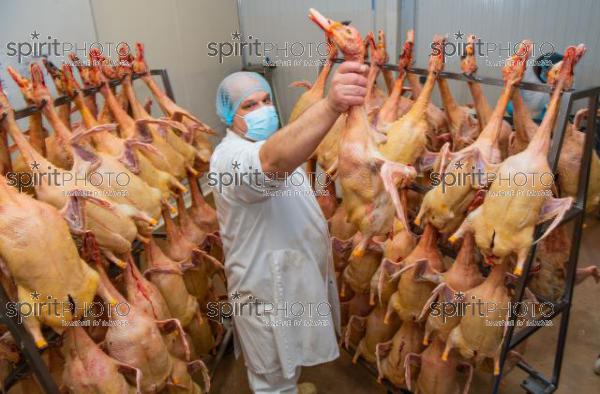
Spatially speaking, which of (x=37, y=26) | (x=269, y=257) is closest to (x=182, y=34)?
(x=37, y=26)

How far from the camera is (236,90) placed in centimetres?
229

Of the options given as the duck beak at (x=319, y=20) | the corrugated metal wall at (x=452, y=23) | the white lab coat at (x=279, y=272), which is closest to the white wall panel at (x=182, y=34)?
the corrugated metal wall at (x=452, y=23)

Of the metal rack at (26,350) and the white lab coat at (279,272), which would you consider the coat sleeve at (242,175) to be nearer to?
the white lab coat at (279,272)

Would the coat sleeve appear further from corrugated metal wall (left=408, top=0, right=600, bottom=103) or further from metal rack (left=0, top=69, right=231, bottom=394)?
corrugated metal wall (left=408, top=0, right=600, bottom=103)

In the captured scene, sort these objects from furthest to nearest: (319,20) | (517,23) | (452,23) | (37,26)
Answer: (452,23) → (517,23) → (37,26) → (319,20)

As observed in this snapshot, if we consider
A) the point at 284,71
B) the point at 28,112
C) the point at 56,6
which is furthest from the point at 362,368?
the point at 284,71

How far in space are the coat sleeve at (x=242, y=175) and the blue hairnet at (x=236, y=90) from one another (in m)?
0.30

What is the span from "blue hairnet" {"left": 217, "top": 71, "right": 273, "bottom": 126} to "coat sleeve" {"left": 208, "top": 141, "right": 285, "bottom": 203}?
0.98 feet

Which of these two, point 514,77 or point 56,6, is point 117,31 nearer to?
point 56,6

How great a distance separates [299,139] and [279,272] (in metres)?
0.95

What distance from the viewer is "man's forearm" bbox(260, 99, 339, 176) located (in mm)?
1590

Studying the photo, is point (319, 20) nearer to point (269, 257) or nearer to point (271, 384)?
point (269, 257)

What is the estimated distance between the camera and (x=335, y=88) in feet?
5.08

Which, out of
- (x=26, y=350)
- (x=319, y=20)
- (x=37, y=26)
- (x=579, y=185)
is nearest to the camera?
(x=319, y=20)
